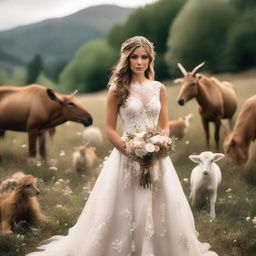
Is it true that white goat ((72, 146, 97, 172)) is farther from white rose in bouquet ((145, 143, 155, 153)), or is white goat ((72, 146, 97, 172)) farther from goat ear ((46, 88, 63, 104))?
white rose in bouquet ((145, 143, 155, 153))

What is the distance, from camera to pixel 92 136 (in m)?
7.59

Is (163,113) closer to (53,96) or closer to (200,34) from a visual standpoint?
(53,96)

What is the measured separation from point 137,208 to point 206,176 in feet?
5.67

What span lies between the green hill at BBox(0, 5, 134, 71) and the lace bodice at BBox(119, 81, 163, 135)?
3419 millimetres

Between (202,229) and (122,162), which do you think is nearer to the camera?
(122,162)

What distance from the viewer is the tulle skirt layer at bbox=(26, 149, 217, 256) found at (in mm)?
4789

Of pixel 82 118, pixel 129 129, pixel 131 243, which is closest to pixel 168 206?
pixel 131 243

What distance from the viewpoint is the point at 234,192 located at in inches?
271

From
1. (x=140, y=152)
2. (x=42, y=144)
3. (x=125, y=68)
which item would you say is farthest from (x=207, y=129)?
(x=140, y=152)

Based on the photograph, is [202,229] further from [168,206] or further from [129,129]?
[129,129]

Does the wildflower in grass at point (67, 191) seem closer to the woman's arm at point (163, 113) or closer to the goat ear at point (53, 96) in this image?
the goat ear at point (53, 96)

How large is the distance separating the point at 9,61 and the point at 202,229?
13.5 ft

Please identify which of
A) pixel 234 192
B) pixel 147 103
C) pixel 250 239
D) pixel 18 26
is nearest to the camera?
pixel 147 103

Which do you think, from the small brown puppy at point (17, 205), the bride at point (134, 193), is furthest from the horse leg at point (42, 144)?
the bride at point (134, 193)
